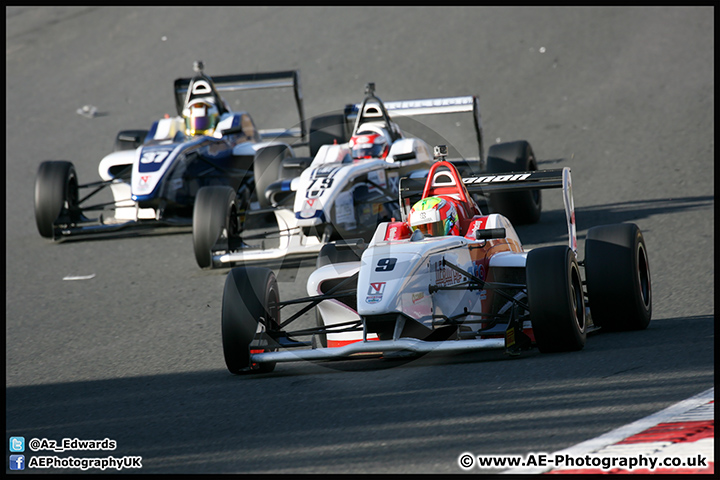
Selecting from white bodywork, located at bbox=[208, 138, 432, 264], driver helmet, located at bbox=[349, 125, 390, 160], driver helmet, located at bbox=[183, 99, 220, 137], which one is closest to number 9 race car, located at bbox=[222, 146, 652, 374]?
white bodywork, located at bbox=[208, 138, 432, 264]

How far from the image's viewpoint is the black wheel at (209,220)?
1101 cm

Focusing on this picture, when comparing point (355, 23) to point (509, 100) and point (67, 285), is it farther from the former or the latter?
point (67, 285)

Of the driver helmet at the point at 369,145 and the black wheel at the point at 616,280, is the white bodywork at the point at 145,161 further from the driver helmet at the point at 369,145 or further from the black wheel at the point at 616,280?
the black wheel at the point at 616,280

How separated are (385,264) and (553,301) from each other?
1.13 meters

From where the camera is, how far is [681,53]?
22.0m

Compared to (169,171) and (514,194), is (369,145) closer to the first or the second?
(514,194)

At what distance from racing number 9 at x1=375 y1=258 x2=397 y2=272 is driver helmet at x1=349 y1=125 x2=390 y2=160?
19.7 ft

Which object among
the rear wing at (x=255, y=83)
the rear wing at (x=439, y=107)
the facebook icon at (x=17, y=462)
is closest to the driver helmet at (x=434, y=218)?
the facebook icon at (x=17, y=462)

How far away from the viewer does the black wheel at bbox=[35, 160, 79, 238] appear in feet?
43.4

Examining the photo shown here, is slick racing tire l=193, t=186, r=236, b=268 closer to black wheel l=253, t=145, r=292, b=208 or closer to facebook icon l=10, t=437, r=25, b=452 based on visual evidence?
black wheel l=253, t=145, r=292, b=208

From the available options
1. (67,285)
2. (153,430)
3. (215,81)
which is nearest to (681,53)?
(215,81)

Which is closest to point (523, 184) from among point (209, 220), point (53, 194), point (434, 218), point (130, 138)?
point (434, 218)

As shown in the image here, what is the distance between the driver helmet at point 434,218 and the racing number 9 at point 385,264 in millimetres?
904

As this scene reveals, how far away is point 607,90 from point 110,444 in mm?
17315
